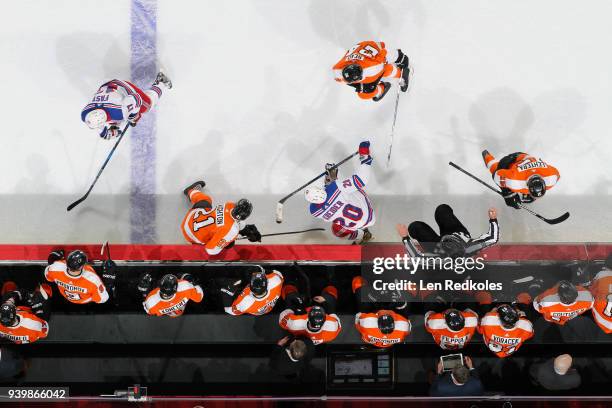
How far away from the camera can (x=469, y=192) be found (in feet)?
18.5

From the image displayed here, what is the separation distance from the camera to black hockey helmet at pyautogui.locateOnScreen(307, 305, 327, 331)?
4.56 meters

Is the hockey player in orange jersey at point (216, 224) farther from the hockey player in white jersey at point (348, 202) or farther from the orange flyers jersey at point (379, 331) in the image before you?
the orange flyers jersey at point (379, 331)

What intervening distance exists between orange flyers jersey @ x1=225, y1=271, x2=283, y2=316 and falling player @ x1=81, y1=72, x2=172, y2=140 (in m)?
1.59

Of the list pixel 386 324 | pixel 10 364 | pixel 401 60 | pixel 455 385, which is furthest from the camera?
pixel 401 60

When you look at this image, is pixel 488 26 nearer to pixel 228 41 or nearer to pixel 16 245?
pixel 228 41

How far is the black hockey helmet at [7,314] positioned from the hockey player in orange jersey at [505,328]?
3454 mm

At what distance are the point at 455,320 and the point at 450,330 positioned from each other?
0.47 feet

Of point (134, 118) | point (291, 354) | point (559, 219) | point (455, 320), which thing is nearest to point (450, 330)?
point (455, 320)

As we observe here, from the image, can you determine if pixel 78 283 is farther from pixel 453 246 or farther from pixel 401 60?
pixel 401 60

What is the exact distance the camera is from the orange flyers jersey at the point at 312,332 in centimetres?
475

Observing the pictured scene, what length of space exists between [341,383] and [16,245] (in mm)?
2873

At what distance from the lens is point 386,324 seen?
4.64m

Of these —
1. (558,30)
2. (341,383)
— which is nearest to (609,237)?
(558,30)

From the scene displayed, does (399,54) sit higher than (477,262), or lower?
higher
